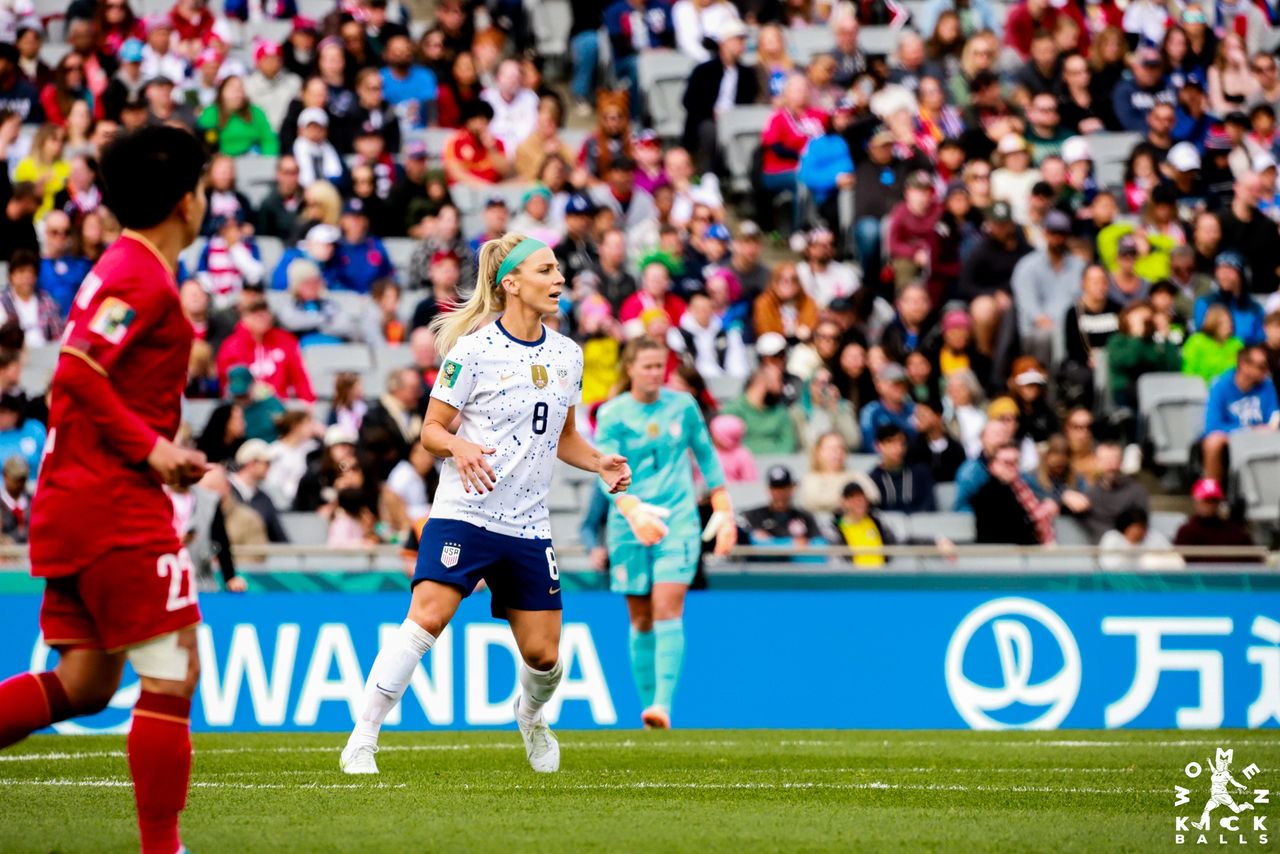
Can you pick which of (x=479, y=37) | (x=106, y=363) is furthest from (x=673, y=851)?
(x=479, y=37)

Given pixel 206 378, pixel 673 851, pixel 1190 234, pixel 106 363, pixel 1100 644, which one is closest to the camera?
pixel 106 363

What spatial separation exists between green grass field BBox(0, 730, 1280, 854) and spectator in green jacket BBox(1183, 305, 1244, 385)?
6.71 m

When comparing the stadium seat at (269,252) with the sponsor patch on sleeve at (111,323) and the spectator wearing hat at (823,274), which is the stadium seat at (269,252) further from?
the sponsor patch on sleeve at (111,323)

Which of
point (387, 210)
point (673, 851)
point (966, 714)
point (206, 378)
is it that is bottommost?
point (966, 714)

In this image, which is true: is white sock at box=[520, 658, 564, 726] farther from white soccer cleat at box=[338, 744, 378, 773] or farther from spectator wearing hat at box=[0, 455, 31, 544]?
spectator wearing hat at box=[0, 455, 31, 544]

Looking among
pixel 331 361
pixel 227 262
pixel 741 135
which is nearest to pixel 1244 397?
pixel 741 135

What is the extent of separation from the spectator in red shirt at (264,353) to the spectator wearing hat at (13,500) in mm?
2408

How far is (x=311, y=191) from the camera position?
18.3m

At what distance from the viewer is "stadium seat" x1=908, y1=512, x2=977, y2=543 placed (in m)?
15.7

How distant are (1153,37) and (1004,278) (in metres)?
5.79

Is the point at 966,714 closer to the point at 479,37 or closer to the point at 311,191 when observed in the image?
the point at 311,191

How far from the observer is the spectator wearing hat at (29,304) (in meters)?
16.5

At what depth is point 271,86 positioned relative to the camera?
19.6 metres

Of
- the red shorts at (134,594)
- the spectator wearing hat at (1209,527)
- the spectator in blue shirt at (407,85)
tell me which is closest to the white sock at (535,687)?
the red shorts at (134,594)
